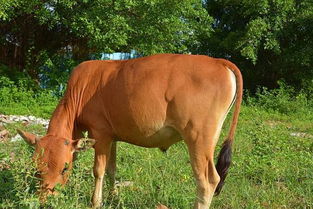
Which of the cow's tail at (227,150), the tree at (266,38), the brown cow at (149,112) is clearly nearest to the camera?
the brown cow at (149,112)

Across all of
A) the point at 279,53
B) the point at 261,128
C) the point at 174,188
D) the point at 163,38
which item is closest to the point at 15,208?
the point at 174,188

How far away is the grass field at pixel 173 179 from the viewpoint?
381 cm

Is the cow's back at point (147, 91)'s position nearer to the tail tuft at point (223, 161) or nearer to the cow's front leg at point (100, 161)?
the cow's front leg at point (100, 161)

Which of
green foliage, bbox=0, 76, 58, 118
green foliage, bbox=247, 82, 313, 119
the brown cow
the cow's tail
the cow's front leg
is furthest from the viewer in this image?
green foliage, bbox=247, 82, 313, 119

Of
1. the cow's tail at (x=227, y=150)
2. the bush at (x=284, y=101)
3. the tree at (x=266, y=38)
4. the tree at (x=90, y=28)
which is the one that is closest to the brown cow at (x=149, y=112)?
the cow's tail at (x=227, y=150)

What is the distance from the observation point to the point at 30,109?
11.9m

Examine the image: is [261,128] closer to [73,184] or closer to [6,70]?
[73,184]

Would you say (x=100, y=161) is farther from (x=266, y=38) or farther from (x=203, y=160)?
(x=266, y=38)

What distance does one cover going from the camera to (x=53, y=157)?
3.91 metres

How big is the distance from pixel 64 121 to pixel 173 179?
4.81 ft

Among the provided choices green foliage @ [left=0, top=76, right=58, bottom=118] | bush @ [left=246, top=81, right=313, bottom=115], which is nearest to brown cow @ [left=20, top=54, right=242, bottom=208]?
green foliage @ [left=0, top=76, right=58, bottom=118]

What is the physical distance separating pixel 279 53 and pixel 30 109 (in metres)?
9.12

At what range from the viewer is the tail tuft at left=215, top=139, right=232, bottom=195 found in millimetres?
4293

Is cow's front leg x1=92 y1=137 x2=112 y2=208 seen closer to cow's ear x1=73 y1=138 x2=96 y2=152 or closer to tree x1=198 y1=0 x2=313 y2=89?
cow's ear x1=73 y1=138 x2=96 y2=152
